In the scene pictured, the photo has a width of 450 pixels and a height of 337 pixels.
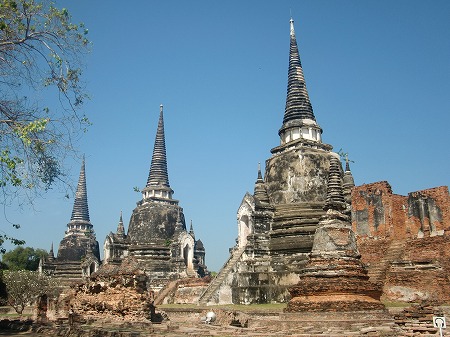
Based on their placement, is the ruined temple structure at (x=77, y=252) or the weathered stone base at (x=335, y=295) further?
the ruined temple structure at (x=77, y=252)

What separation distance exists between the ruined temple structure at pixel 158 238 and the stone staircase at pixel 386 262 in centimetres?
1731

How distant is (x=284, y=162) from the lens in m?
27.4

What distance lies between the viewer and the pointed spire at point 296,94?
96.7 feet

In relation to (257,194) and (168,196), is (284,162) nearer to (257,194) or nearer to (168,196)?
(257,194)

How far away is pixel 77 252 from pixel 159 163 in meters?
12.5

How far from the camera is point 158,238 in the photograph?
37219mm

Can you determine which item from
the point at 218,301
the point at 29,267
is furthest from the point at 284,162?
the point at 29,267

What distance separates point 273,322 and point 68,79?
801cm

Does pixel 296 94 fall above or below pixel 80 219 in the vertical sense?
above

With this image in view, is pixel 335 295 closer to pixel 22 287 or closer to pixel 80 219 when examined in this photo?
pixel 22 287

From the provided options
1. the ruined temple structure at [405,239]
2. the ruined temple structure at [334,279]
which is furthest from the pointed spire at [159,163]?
the ruined temple structure at [334,279]

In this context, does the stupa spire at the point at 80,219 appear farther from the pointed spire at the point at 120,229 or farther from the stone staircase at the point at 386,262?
the stone staircase at the point at 386,262

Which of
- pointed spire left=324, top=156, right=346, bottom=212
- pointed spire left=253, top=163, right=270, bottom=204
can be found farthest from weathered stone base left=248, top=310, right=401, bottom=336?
pointed spire left=253, top=163, right=270, bottom=204

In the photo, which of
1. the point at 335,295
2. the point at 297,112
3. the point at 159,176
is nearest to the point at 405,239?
the point at 335,295
